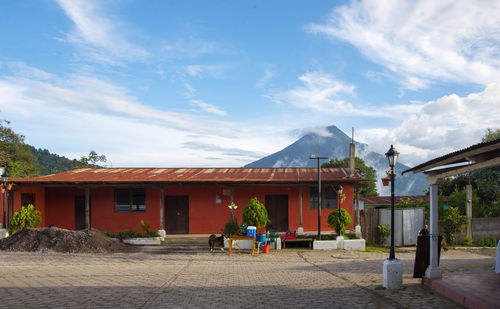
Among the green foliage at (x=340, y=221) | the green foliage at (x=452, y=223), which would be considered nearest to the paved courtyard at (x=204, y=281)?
the green foliage at (x=340, y=221)

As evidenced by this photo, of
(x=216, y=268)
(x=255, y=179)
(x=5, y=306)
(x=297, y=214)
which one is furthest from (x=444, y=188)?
(x=5, y=306)

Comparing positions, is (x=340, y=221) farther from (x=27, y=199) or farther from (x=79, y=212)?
(x=27, y=199)

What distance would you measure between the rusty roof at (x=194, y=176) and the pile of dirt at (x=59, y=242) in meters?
2.44

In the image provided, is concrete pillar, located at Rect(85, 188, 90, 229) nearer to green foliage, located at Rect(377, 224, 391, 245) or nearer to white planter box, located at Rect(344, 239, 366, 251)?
white planter box, located at Rect(344, 239, 366, 251)

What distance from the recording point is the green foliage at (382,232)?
17.3m

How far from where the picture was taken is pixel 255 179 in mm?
17906

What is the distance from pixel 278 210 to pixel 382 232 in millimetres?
4849

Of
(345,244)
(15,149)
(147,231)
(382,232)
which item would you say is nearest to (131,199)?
(147,231)

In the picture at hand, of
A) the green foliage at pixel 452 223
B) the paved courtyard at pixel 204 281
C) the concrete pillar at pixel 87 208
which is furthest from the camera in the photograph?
the concrete pillar at pixel 87 208

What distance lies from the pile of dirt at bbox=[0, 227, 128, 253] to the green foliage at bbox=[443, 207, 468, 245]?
13738 millimetres

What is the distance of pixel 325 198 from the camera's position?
1897 centimetres

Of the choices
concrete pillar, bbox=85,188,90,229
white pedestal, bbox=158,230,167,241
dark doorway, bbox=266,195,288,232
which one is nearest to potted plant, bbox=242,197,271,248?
dark doorway, bbox=266,195,288,232

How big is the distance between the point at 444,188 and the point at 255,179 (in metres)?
17.0

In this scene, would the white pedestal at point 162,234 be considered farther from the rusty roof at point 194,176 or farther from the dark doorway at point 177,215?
the rusty roof at point 194,176
